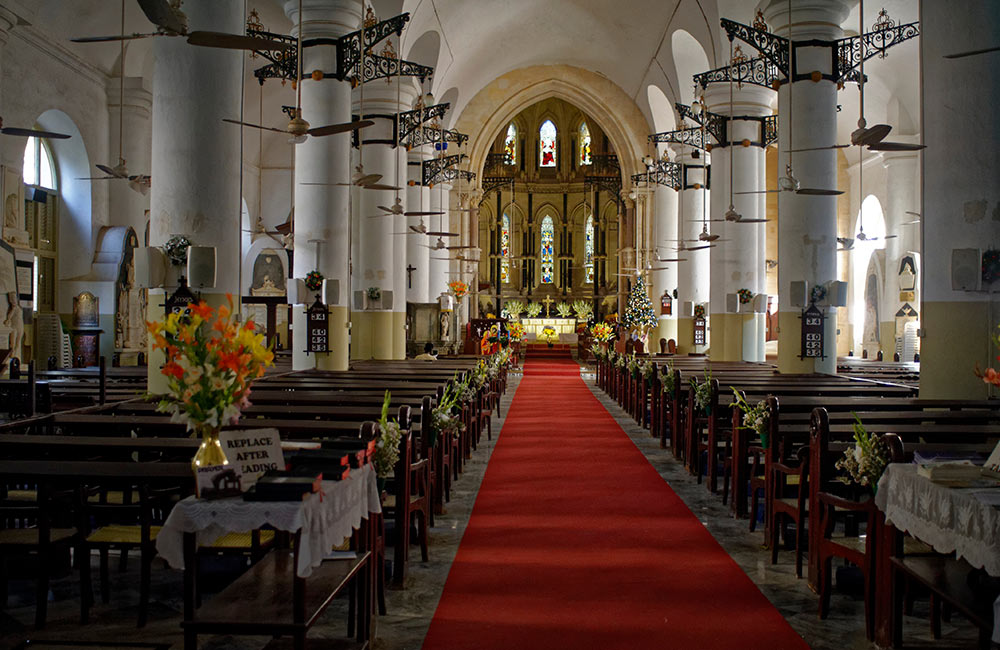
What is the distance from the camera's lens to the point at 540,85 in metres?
28.5

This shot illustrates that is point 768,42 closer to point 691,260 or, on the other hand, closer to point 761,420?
point 761,420

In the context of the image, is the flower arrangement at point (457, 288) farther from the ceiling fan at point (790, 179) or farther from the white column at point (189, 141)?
the white column at point (189, 141)

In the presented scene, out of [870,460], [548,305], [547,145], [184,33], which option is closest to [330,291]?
[184,33]

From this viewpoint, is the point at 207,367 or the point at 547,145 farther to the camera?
the point at 547,145

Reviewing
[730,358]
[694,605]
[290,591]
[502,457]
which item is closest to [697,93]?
[730,358]

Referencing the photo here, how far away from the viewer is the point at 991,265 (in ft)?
25.7

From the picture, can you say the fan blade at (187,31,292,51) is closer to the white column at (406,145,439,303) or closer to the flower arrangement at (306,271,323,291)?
the flower arrangement at (306,271,323,291)

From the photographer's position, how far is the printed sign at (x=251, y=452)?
3.25m

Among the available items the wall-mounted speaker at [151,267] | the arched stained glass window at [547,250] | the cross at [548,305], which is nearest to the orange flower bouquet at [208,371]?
the wall-mounted speaker at [151,267]

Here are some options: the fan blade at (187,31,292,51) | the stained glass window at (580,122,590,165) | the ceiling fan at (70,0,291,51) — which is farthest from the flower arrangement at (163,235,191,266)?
the stained glass window at (580,122,590,165)

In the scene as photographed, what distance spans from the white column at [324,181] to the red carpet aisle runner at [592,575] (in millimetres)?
5210

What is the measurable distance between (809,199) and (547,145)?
25015 millimetres

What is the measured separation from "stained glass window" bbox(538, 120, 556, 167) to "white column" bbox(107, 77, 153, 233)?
2137 centimetres

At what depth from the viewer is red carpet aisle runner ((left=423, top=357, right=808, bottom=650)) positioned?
3955 millimetres
